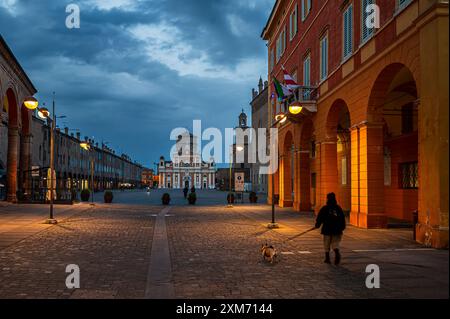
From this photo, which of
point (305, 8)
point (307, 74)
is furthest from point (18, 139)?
point (305, 8)

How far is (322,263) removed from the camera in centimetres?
1047

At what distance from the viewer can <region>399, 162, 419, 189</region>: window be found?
2048 centimetres

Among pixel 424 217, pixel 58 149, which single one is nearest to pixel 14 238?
pixel 424 217

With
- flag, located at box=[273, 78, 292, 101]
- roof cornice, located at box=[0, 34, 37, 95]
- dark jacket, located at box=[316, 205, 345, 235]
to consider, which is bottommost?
dark jacket, located at box=[316, 205, 345, 235]

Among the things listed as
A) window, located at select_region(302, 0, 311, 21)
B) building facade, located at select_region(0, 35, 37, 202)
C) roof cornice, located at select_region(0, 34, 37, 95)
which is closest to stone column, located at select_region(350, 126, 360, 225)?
window, located at select_region(302, 0, 311, 21)

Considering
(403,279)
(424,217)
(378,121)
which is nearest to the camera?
Answer: (403,279)

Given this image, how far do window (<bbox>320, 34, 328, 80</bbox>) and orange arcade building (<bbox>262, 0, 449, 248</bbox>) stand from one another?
50mm

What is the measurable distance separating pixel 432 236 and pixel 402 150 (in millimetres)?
10139

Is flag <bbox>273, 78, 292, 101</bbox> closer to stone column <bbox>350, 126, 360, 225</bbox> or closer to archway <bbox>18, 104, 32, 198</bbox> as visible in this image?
stone column <bbox>350, 126, 360, 225</bbox>

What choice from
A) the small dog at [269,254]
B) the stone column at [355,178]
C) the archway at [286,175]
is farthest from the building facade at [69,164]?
the small dog at [269,254]

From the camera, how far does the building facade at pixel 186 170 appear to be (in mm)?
170750

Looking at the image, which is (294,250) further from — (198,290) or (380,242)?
(198,290)

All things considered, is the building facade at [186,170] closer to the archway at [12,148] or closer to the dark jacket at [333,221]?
the archway at [12,148]

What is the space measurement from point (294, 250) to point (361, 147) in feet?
22.8
